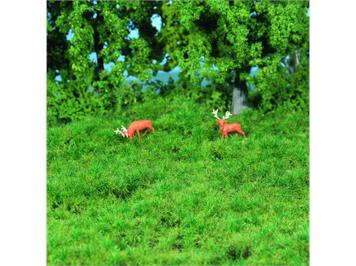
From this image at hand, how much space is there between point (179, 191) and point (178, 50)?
4140 millimetres

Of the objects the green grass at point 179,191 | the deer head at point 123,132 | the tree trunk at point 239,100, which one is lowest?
the green grass at point 179,191

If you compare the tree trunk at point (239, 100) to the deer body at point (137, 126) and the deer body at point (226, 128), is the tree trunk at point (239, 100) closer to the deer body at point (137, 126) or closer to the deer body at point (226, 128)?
the deer body at point (226, 128)

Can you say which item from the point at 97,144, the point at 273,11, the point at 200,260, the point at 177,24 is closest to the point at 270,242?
the point at 200,260

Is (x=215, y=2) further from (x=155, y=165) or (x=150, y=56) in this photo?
(x=155, y=165)

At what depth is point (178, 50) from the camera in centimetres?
1109

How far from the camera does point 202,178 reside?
26.7 feet

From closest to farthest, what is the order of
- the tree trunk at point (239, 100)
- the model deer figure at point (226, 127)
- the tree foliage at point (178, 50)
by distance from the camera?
the model deer figure at point (226, 127) < the tree foliage at point (178, 50) < the tree trunk at point (239, 100)

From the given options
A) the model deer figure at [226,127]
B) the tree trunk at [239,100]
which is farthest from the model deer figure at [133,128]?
the tree trunk at [239,100]

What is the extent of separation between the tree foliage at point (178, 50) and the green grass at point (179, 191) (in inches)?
28.1

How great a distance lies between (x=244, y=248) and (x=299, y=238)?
0.66 meters

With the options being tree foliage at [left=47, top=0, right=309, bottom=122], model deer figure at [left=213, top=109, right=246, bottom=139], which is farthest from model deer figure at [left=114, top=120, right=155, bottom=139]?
tree foliage at [left=47, top=0, right=309, bottom=122]

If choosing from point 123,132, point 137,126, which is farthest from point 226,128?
point 123,132

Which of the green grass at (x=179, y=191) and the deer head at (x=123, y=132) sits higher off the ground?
the deer head at (x=123, y=132)

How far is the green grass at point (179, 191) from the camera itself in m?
6.34
